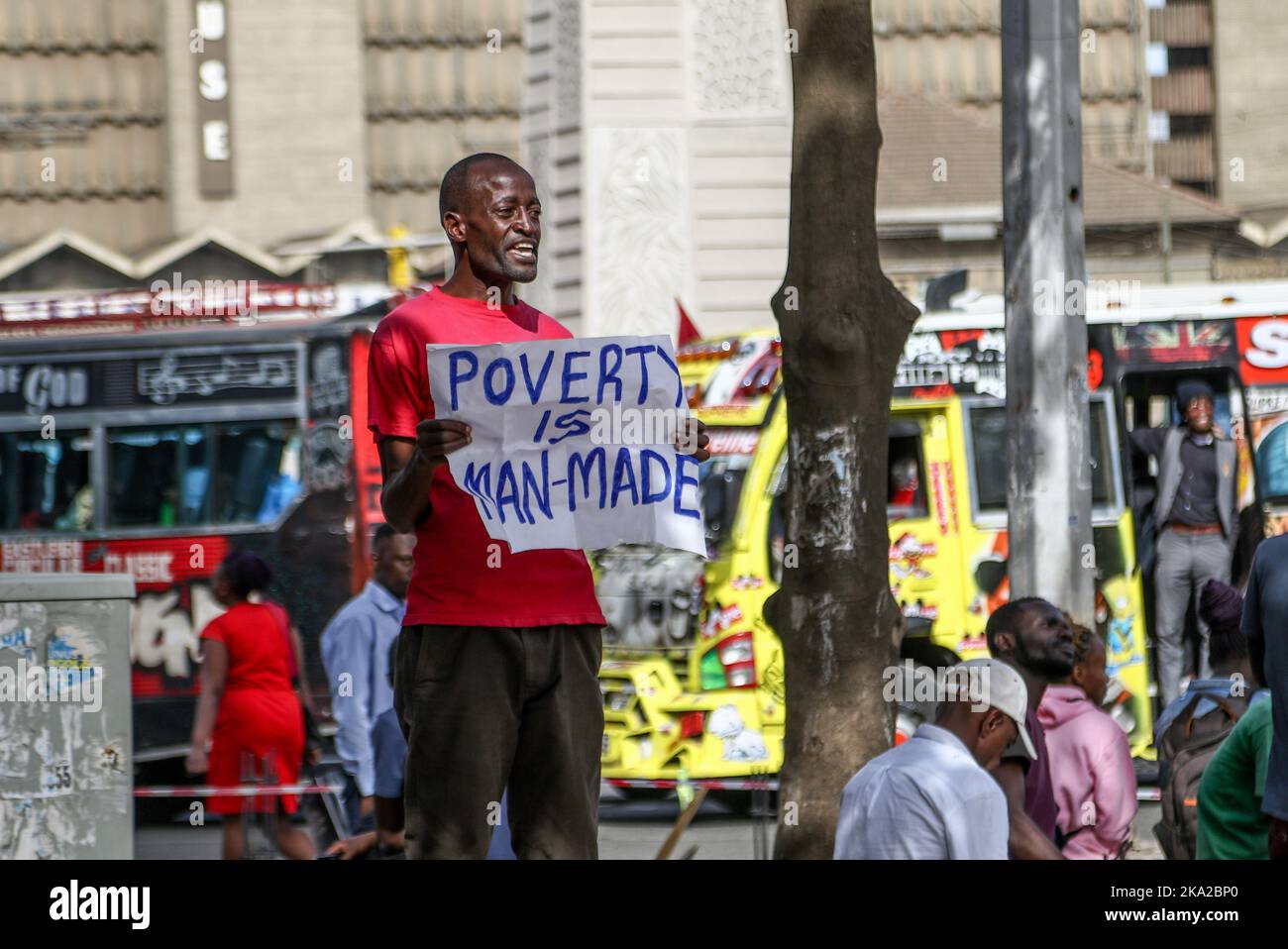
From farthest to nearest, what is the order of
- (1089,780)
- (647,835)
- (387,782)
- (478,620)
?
(647,835) → (387,782) → (1089,780) → (478,620)

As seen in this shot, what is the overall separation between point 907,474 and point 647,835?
9.52 feet

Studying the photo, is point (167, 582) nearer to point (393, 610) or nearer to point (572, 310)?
point (393, 610)

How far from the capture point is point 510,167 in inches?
186

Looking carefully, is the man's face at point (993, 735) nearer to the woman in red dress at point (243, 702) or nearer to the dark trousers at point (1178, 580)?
the woman in red dress at point (243, 702)

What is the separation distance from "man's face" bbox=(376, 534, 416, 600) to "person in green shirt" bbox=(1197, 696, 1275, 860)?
4140 millimetres

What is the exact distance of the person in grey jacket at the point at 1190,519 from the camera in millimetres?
13109

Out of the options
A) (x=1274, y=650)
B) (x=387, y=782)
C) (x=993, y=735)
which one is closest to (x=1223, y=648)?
(x=1274, y=650)

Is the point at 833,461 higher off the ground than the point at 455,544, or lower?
higher

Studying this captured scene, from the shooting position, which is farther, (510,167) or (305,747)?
(305,747)

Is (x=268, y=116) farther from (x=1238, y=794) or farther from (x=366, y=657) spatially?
(x=1238, y=794)

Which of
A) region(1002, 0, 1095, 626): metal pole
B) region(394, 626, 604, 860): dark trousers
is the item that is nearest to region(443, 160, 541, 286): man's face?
region(394, 626, 604, 860): dark trousers

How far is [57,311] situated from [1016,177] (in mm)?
8521

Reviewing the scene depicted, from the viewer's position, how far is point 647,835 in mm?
10852

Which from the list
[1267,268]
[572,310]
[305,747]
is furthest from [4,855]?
[1267,268]
